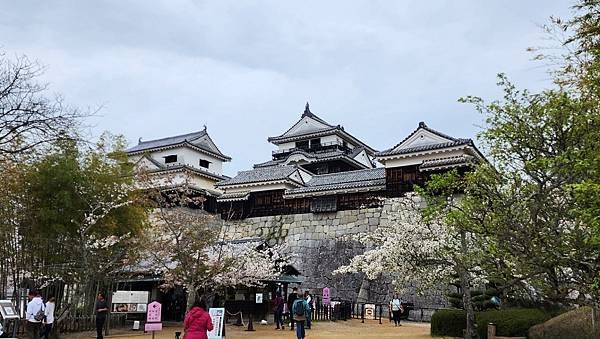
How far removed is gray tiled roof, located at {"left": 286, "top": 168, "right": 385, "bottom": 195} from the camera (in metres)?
27.7

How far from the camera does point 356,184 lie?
2803 centimetres

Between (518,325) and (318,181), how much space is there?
1802 cm

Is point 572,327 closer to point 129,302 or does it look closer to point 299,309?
point 299,309

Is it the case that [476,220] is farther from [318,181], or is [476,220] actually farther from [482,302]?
[318,181]

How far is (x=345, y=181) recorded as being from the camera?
29141 millimetres

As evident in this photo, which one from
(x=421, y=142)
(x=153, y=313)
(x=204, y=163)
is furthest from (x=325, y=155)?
(x=153, y=313)

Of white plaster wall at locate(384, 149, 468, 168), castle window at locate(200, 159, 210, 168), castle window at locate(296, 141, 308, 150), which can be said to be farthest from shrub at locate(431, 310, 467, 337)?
castle window at locate(296, 141, 308, 150)

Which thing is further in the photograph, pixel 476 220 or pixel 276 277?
pixel 276 277

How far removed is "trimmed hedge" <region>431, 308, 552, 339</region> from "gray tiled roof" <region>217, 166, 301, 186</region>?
16.0 m

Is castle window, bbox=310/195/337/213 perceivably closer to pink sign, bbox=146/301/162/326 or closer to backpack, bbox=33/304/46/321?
pink sign, bbox=146/301/162/326

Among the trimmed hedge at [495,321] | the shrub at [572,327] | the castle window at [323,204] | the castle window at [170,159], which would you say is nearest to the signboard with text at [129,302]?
the trimmed hedge at [495,321]

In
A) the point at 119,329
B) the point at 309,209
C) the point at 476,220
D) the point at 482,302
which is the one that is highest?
the point at 309,209

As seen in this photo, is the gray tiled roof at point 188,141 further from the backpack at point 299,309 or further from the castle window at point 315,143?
the backpack at point 299,309

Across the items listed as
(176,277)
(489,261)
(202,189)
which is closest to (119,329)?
(176,277)
